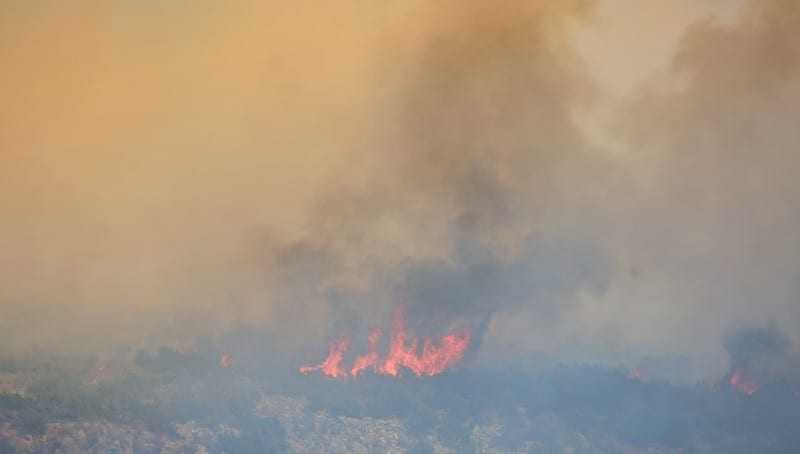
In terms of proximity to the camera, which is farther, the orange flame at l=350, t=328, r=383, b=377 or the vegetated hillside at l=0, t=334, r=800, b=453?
the orange flame at l=350, t=328, r=383, b=377

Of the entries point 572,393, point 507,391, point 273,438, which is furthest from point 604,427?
point 273,438

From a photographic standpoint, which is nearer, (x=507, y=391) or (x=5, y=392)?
(x=5, y=392)

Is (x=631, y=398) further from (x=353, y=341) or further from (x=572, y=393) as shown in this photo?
(x=353, y=341)

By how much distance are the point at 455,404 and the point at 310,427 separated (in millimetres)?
11690

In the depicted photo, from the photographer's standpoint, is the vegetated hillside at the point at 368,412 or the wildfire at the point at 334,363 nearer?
the vegetated hillside at the point at 368,412

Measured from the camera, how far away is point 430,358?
69.0m

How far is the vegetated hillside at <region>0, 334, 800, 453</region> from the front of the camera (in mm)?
53500

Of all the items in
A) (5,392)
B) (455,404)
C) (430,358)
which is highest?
(430,358)

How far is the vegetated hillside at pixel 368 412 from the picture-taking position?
176ft

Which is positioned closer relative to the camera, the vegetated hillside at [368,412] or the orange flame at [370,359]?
the vegetated hillside at [368,412]

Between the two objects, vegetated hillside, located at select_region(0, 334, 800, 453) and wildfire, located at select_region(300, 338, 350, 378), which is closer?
vegetated hillside, located at select_region(0, 334, 800, 453)

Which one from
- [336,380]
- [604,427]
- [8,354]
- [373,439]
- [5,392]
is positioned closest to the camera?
[5,392]

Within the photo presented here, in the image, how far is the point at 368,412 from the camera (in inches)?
2425

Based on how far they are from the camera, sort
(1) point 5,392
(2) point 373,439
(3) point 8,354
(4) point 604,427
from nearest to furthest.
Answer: (1) point 5,392
(3) point 8,354
(2) point 373,439
(4) point 604,427
